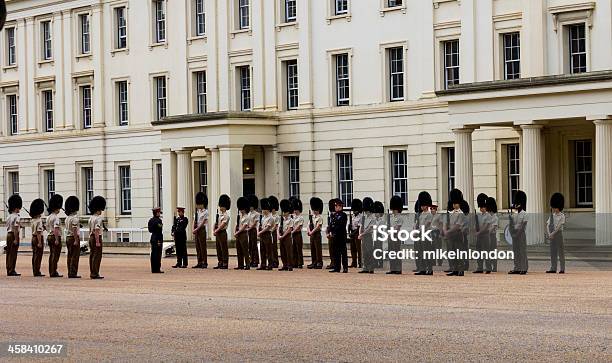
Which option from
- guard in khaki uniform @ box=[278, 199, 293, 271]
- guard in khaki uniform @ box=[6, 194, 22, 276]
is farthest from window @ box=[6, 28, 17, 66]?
guard in khaki uniform @ box=[278, 199, 293, 271]

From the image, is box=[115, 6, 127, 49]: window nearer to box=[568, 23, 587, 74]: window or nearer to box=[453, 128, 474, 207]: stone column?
box=[453, 128, 474, 207]: stone column

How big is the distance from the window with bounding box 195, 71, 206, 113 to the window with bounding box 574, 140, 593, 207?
54.6ft

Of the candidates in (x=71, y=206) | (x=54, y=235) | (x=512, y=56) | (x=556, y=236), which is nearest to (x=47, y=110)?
(x=512, y=56)

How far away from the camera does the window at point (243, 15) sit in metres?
51.4

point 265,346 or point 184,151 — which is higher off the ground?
point 184,151

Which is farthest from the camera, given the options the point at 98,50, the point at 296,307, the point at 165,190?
the point at 98,50

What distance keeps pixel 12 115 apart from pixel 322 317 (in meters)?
45.4

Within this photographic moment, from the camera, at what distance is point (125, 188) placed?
57656 millimetres

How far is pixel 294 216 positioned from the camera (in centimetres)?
3478

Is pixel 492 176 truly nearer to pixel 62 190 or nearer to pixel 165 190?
pixel 165 190

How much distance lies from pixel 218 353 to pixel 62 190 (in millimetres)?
45907

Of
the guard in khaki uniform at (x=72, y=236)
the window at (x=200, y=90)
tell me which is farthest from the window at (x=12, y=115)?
the guard in khaki uniform at (x=72, y=236)

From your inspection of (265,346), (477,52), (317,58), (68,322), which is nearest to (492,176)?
(477,52)

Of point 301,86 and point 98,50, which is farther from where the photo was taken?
point 98,50
